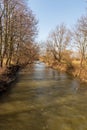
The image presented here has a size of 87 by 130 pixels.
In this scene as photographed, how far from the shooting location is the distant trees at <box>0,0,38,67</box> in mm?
28106

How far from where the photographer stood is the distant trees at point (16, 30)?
92.2ft

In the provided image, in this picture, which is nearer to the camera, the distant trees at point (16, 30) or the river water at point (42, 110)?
the river water at point (42, 110)

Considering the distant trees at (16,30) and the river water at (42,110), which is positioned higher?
the distant trees at (16,30)

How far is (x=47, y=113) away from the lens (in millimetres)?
13266

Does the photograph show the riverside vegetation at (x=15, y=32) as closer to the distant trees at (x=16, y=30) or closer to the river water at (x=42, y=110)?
the distant trees at (x=16, y=30)

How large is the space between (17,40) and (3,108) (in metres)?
19.8

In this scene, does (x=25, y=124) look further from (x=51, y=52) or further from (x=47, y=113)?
(x=51, y=52)

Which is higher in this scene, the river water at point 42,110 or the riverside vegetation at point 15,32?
the riverside vegetation at point 15,32

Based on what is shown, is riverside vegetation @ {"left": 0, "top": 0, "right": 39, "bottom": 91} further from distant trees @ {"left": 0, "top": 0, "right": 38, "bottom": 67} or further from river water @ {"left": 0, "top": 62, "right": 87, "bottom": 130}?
river water @ {"left": 0, "top": 62, "right": 87, "bottom": 130}

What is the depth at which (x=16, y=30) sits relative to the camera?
30.9 meters

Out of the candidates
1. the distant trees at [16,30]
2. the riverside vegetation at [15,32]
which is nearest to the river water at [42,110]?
the riverside vegetation at [15,32]

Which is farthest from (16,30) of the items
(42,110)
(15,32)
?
(42,110)

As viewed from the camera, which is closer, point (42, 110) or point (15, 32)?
point (42, 110)

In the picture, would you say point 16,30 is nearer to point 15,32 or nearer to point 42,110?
point 15,32
